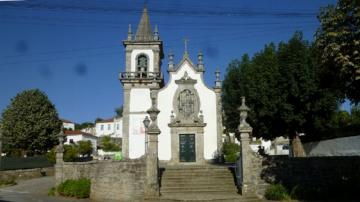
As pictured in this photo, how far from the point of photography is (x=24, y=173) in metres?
31.9

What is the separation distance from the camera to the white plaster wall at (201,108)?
28.8m

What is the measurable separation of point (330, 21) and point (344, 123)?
29817mm

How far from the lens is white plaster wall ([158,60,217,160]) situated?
28.8 meters

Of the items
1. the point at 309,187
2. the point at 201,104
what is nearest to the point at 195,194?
the point at 309,187

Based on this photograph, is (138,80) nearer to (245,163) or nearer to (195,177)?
(195,177)

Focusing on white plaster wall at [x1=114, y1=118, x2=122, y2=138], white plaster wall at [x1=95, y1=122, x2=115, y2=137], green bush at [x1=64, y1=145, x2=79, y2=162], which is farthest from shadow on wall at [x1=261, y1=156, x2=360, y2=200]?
white plaster wall at [x1=95, y1=122, x2=115, y2=137]

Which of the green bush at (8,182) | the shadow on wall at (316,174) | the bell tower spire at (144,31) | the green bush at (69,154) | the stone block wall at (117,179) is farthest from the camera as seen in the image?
the green bush at (69,154)

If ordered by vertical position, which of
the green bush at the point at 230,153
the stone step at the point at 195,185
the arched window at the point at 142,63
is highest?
the arched window at the point at 142,63

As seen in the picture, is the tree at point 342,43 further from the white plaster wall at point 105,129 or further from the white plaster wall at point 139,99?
the white plaster wall at point 105,129

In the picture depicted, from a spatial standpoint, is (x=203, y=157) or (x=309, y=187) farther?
(x=203, y=157)

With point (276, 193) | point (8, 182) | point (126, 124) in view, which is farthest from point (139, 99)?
point (276, 193)

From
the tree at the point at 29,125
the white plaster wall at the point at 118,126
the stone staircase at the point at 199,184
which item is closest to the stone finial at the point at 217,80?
the stone staircase at the point at 199,184

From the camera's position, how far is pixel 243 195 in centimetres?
1678

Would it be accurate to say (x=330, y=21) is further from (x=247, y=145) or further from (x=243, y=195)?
(x=243, y=195)
